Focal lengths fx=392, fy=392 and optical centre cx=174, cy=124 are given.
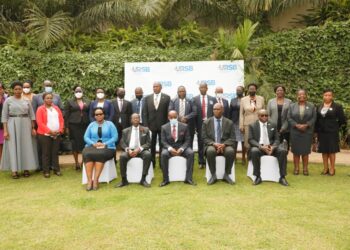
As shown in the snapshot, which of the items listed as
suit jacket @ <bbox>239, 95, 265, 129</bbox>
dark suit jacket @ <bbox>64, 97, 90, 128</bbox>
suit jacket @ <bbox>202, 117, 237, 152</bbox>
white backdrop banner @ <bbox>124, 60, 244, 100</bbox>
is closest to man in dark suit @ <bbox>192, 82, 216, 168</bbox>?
suit jacket @ <bbox>239, 95, 265, 129</bbox>

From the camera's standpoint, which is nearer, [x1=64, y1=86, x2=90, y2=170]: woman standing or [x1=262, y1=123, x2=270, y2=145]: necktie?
[x1=262, y1=123, x2=270, y2=145]: necktie

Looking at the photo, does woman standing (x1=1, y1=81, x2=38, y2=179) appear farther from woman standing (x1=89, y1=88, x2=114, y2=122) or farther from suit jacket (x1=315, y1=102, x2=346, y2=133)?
suit jacket (x1=315, y1=102, x2=346, y2=133)

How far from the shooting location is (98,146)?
7.46 metres

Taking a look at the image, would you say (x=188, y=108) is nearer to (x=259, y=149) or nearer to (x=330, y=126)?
(x=259, y=149)

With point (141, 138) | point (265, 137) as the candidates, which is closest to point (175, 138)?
point (141, 138)

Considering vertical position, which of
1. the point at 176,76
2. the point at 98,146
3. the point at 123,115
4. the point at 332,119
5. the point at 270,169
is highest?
the point at 176,76

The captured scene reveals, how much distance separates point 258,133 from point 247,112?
92 centimetres

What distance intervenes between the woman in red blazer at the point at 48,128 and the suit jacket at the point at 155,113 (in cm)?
183

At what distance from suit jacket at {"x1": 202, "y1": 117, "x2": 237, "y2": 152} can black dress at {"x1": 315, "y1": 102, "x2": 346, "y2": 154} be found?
6.16ft

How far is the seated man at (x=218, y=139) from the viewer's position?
739 cm

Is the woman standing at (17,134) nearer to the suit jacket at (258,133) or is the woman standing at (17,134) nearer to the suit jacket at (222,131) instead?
the suit jacket at (222,131)

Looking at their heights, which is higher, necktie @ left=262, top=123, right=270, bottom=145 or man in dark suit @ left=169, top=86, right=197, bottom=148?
man in dark suit @ left=169, top=86, right=197, bottom=148

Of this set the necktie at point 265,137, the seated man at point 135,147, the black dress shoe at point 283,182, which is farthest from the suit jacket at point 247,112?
the seated man at point 135,147

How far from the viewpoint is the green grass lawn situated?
459cm
